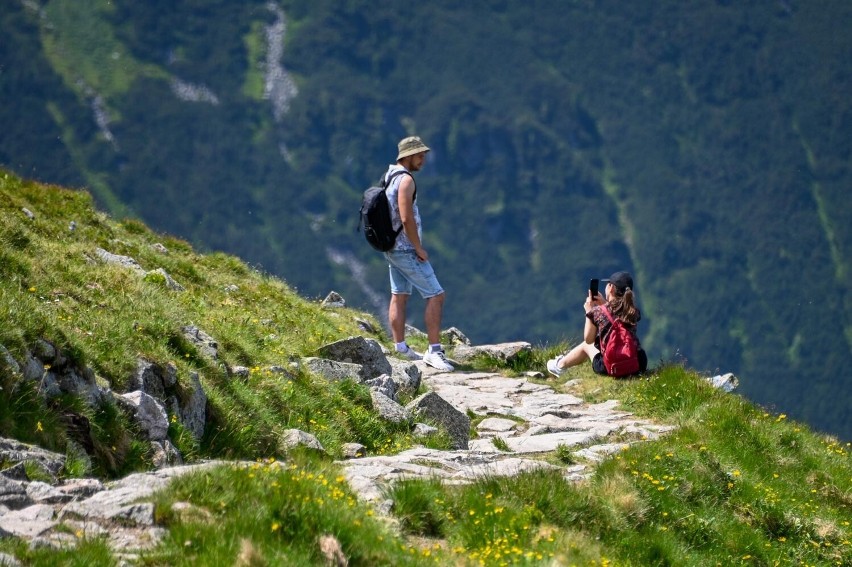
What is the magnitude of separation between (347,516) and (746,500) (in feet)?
18.0

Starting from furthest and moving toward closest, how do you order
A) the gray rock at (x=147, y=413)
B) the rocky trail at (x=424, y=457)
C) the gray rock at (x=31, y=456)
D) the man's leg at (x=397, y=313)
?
1. the man's leg at (x=397, y=313)
2. the gray rock at (x=147, y=413)
3. the gray rock at (x=31, y=456)
4. the rocky trail at (x=424, y=457)

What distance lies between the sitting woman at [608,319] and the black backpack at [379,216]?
11.9 ft

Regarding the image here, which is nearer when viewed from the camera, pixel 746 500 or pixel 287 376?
pixel 746 500

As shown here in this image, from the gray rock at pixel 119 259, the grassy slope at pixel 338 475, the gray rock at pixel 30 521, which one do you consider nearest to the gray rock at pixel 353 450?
the grassy slope at pixel 338 475

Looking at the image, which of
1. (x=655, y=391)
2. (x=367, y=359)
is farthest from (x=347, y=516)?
(x=655, y=391)

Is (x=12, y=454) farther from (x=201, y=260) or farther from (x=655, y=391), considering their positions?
(x=201, y=260)

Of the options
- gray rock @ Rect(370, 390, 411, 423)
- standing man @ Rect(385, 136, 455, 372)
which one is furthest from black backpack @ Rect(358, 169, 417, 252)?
gray rock @ Rect(370, 390, 411, 423)

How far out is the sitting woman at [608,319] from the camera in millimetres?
17016

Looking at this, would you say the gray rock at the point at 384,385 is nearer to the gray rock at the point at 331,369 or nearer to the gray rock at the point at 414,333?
the gray rock at the point at 331,369

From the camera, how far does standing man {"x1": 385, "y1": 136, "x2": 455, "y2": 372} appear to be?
1794 cm

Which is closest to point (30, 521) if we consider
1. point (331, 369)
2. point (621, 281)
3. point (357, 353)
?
point (331, 369)

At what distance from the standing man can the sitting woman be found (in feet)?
8.51

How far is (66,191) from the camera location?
2088cm

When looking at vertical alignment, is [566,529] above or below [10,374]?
below
